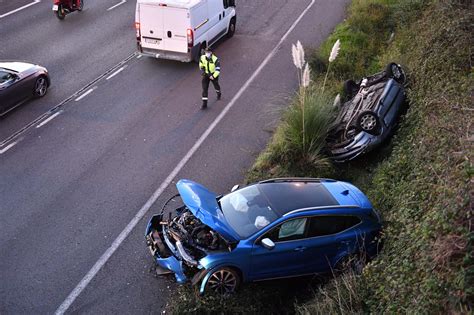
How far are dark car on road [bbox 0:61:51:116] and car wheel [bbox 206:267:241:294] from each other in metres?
8.85

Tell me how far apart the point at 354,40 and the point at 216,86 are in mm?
5077

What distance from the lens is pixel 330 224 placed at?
902 centimetres

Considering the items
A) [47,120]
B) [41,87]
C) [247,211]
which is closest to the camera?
[247,211]

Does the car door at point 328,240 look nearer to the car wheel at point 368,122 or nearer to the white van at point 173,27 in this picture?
the car wheel at point 368,122

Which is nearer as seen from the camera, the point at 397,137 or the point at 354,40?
the point at 397,137

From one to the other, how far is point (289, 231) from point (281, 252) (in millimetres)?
351

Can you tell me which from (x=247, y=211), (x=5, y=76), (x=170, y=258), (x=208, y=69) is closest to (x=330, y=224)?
(x=247, y=211)

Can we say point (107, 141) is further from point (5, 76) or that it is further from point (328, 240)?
point (328, 240)

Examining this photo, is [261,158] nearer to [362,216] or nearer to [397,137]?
[397,137]

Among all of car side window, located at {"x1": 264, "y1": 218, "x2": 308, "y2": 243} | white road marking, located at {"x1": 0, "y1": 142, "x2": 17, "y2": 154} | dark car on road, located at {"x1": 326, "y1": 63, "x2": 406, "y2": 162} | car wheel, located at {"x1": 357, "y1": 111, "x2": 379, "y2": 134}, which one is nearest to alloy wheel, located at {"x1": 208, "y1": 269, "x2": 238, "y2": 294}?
car side window, located at {"x1": 264, "y1": 218, "x2": 308, "y2": 243}

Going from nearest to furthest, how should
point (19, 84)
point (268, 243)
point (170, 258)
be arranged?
point (268, 243)
point (170, 258)
point (19, 84)

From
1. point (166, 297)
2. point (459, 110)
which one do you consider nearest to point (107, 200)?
point (166, 297)

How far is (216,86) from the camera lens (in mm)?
15453

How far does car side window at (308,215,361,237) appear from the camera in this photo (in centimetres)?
892
